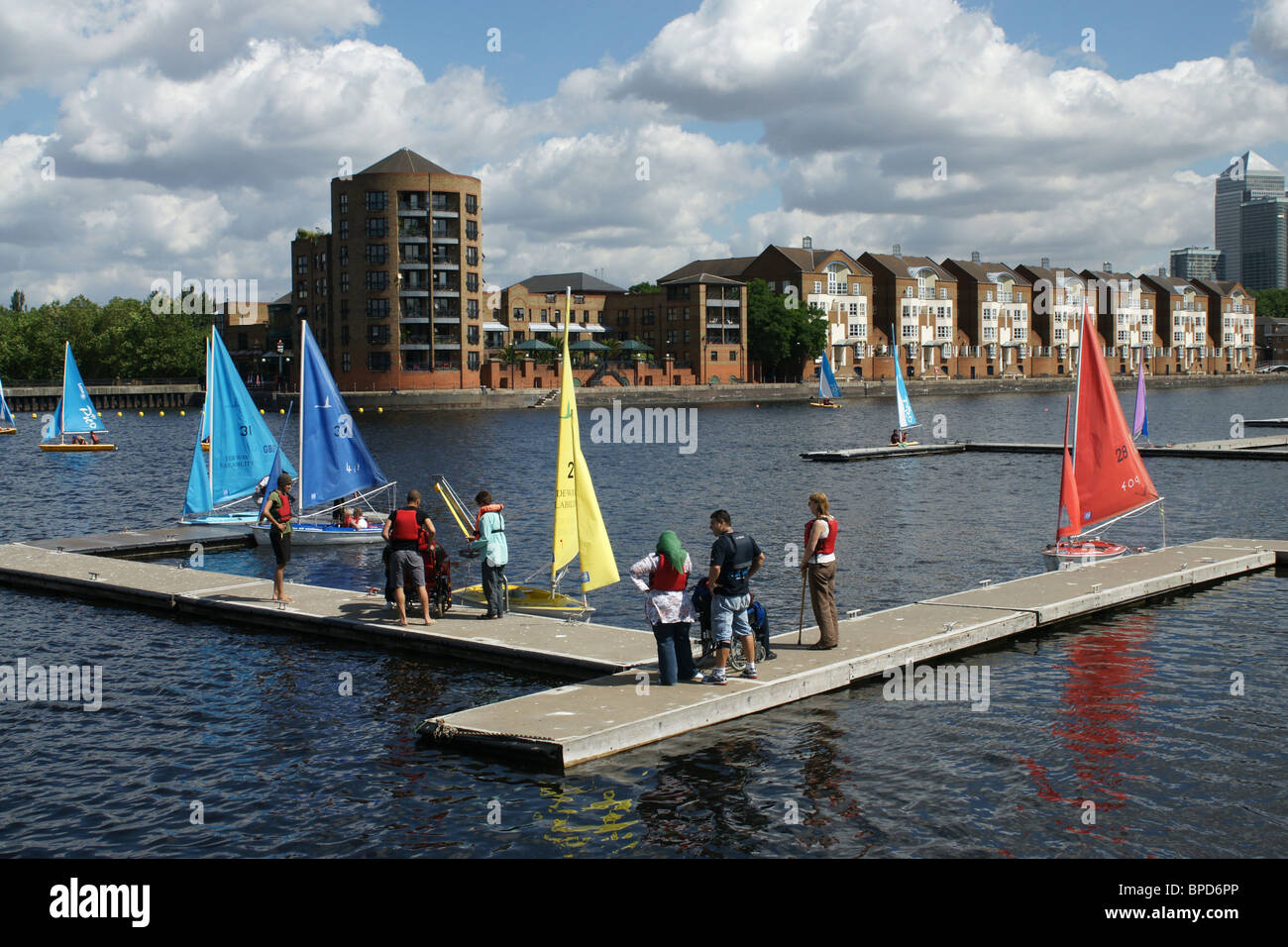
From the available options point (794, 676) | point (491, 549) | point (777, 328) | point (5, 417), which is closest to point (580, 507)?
point (491, 549)

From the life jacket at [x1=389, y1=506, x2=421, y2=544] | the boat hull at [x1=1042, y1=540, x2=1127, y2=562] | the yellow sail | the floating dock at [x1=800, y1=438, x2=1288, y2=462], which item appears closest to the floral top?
the yellow sail

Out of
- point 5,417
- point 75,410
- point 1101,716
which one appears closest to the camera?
point 1101,716

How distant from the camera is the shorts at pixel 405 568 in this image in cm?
2014

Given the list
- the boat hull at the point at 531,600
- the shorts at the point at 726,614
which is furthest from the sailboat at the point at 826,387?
the shorts at the point at 726,614

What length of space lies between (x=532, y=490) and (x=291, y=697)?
111ft

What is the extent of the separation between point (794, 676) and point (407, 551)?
696 cm

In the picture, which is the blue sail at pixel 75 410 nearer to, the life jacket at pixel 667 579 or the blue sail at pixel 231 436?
the blue sail at pixel 231 436

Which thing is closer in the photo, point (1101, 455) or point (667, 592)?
point (667, 592)

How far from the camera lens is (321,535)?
34.0 meters

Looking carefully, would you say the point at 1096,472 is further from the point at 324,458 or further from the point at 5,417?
the point at 5,417

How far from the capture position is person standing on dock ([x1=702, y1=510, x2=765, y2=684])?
15625 millimetres

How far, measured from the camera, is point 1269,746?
589 inches
